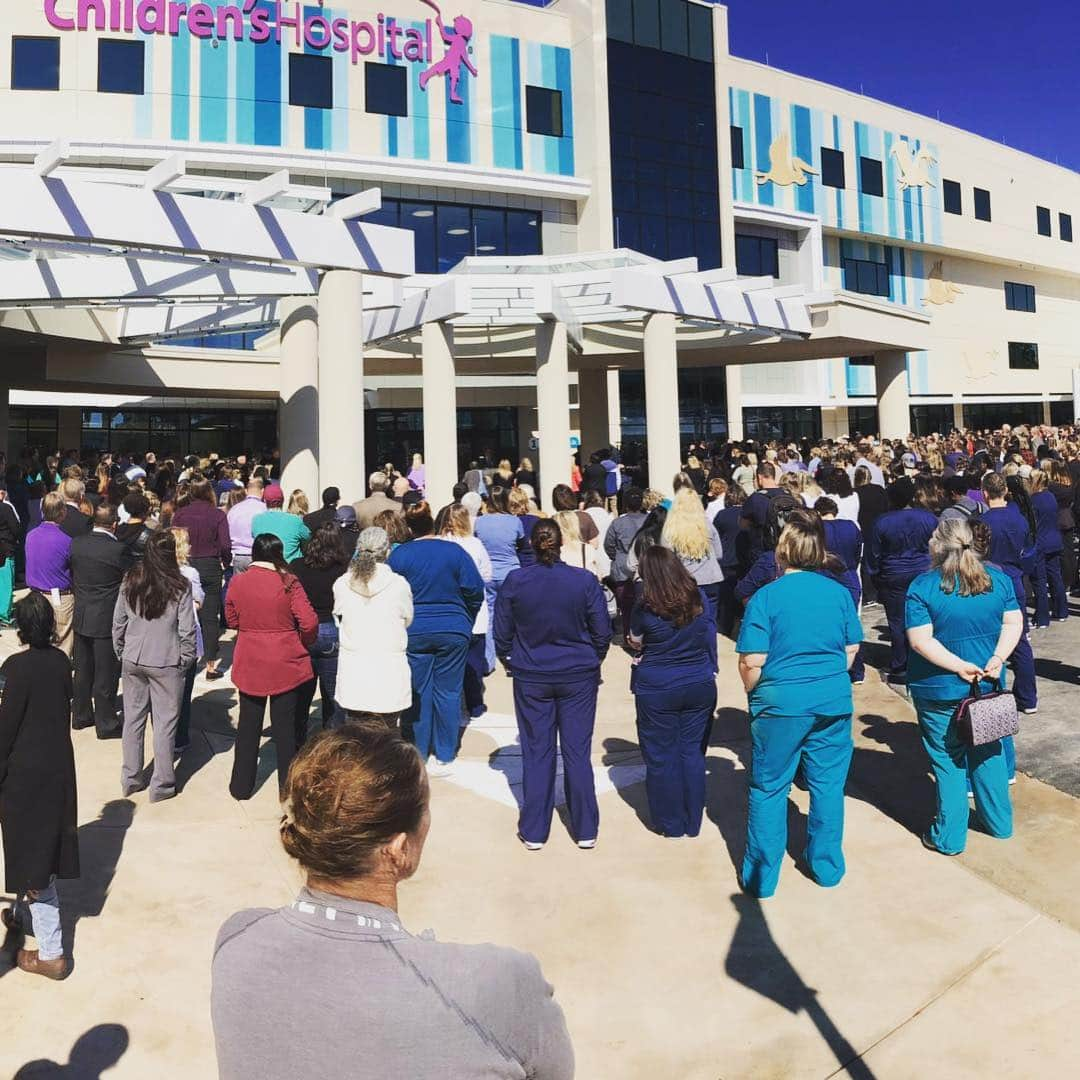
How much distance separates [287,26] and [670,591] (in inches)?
1110

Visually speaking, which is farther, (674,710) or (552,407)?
(552,407)

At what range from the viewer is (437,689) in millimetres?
7059

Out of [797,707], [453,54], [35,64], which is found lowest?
[797,707]

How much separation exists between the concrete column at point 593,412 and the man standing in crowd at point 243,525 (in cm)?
1773

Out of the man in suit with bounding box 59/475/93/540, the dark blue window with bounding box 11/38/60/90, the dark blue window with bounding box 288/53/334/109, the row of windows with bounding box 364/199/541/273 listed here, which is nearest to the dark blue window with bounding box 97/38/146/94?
the dark blue window with bounding box 11/38/60/90

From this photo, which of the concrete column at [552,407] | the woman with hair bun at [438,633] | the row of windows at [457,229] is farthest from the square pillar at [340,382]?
the row of windows at [457,229]

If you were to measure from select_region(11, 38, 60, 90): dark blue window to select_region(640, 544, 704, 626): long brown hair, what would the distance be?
90.9 ft

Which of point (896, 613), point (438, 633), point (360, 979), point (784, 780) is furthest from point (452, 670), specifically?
point (360, 979)

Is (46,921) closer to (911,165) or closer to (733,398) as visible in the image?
(733,398)

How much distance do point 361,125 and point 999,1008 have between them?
1169 inches

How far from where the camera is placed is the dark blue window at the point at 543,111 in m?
31.2

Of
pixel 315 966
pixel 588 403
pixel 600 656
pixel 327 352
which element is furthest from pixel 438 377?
pixel 315 966

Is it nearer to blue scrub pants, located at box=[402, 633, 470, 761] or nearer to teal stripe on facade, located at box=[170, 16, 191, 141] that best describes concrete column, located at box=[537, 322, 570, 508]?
blue scrub pants, located at box=[402, 633, 470, 761]

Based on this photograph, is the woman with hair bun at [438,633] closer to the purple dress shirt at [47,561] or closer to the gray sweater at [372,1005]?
the purple dress shirt at [47,561]
